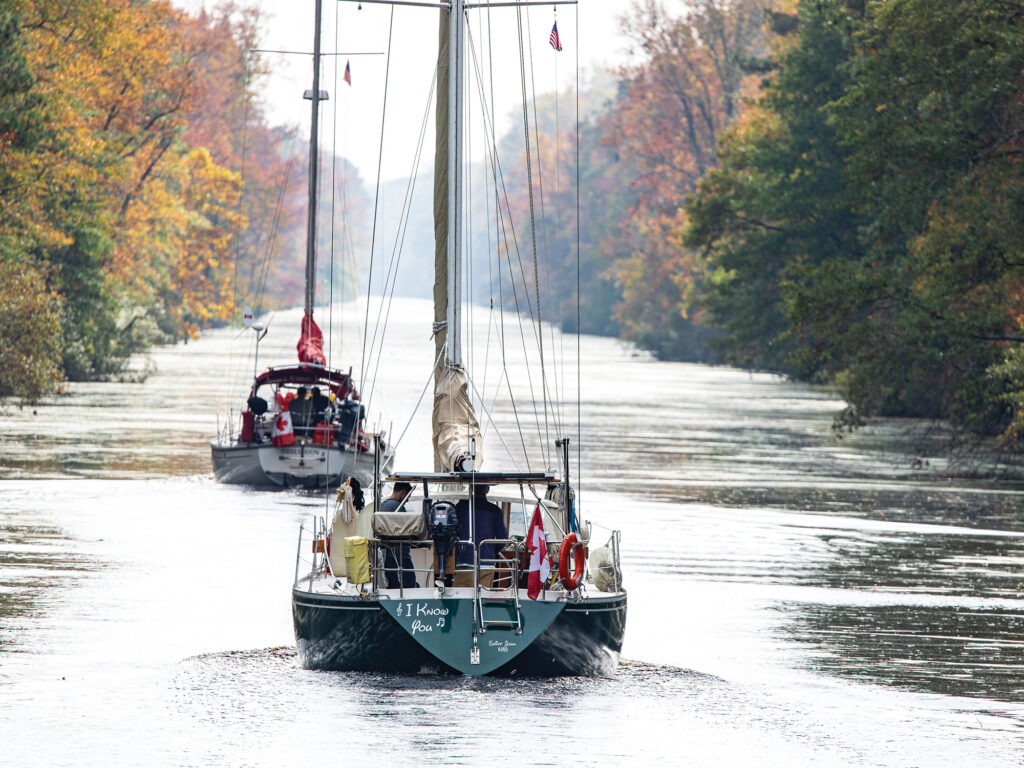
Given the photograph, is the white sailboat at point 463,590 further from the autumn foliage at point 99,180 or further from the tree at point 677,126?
the tree at point 677,126

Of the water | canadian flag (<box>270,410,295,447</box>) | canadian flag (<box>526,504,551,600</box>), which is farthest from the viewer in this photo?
canadian flag (<box>270,410,295,447</box>)

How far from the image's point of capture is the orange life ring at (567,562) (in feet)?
53.6

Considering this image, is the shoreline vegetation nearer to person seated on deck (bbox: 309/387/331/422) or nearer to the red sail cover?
the red sail cover

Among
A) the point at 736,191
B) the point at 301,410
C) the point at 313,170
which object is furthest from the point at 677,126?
the point at 301,410

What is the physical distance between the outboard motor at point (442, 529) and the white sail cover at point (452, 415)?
2435 millimetres

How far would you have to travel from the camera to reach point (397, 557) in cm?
1700

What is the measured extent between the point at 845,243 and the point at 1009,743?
4735 cm

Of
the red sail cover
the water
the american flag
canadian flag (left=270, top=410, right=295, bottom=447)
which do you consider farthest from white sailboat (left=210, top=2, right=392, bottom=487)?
the american flag

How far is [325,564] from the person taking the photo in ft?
61.4

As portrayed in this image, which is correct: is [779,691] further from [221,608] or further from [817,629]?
[221,608]

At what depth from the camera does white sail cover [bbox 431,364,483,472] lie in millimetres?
19250

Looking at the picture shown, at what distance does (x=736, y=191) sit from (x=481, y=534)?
4624 centimetres

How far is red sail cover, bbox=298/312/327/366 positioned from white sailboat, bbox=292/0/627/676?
838 inches

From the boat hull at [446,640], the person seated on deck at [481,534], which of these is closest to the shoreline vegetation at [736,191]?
the person seated on deck at [481,534]
